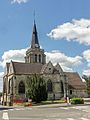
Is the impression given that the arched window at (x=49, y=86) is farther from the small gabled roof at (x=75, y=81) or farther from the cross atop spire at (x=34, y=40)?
the cross atop spire at (x=34, y=40)

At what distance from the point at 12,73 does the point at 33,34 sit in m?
24.5

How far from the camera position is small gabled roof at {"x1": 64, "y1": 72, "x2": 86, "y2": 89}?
78.0m

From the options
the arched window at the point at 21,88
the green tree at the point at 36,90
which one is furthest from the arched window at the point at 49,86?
the green tree at the point at 36,90

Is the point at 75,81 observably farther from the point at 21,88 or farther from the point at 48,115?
the point at 48,115

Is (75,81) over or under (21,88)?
over

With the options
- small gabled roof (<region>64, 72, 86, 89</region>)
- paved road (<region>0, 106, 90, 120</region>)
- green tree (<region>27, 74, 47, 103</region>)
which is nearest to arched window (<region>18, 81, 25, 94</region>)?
green tree (<region>27, 74, 47, 103</region>)

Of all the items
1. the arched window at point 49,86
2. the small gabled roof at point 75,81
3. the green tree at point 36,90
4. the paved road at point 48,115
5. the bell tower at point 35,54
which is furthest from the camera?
the bell tower at point 35,54

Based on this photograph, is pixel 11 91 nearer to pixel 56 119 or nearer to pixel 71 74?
pixel 71 74

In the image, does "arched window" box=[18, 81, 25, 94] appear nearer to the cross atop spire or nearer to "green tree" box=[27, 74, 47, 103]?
"green tree" box=[27, 74, 47, 103]

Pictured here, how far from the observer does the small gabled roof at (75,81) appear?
78000 millimetres

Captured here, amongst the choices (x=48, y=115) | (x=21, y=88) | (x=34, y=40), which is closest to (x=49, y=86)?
(x=21, y=88)

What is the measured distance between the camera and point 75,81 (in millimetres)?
79938

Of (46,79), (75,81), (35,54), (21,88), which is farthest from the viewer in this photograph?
(35,54)

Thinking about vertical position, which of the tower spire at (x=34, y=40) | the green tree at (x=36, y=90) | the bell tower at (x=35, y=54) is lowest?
the green tree at (x=36, y=90)
